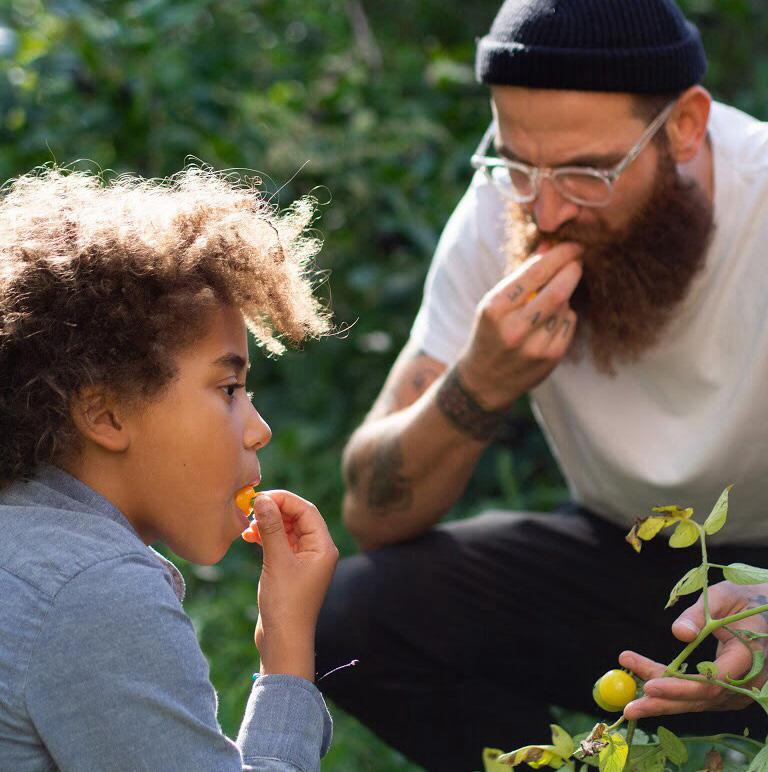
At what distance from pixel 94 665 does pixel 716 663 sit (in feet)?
2.37

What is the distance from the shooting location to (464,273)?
250cm

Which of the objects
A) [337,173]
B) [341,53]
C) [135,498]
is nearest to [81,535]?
[135,498]

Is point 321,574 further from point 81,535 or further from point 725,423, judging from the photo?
point 725,423

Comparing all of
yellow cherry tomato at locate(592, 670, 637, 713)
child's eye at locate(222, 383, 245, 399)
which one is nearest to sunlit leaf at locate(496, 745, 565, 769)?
yellow cherry tomato at locate(592, 670, 637, 713)

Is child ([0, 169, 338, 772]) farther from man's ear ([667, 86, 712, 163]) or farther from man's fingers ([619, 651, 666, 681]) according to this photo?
man's ear ([667, 86, 712, 163])

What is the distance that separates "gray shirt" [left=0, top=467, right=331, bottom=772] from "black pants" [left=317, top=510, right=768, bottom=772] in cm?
93

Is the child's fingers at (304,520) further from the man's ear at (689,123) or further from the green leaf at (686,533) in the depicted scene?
the man's ear at (689,123)

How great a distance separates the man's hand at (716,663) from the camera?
1.41m

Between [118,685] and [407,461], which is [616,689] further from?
[407,461]

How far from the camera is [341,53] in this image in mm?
4176

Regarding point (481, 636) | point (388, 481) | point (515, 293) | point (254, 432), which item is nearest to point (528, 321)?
point (515, 293)

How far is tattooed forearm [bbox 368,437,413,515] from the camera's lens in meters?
2.44

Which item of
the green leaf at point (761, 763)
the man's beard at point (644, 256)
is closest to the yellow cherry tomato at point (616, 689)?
the green leaf at point (761, 763)

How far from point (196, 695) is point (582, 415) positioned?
4.05 feet
